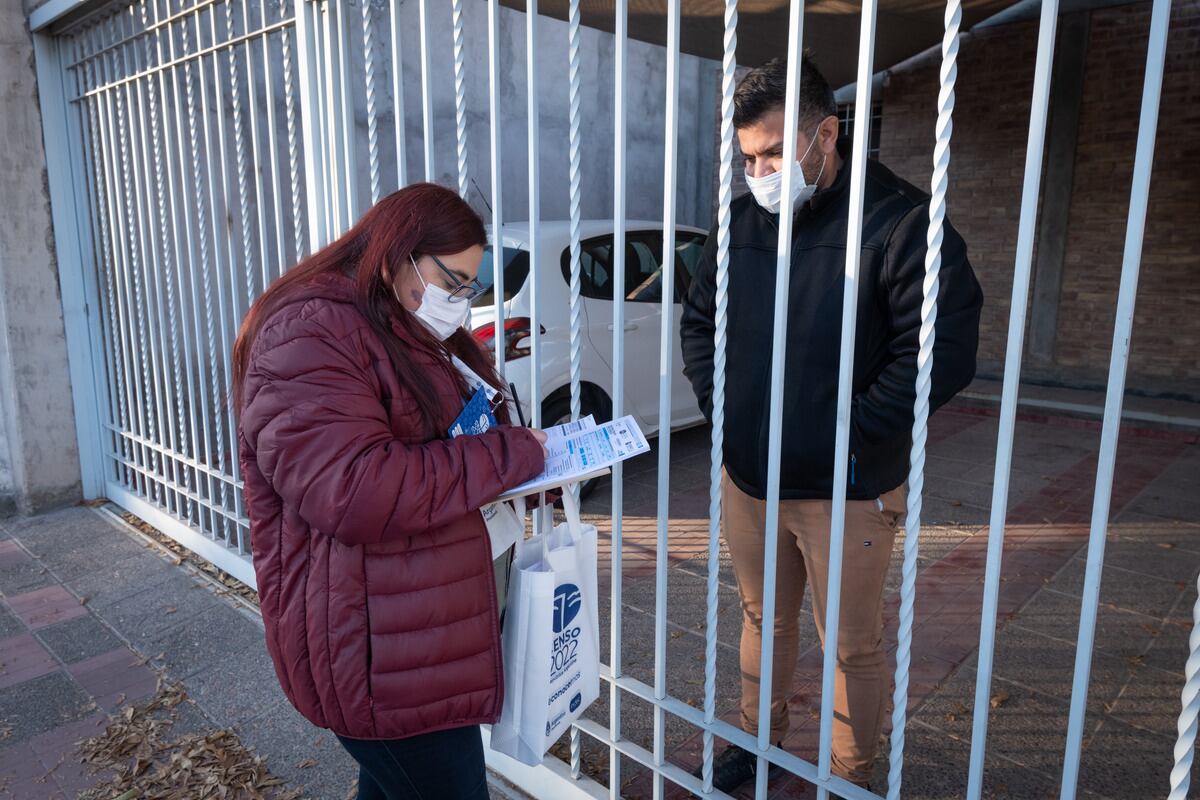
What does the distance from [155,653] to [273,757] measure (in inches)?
41.0

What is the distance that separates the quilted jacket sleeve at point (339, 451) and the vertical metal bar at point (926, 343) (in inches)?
32.8

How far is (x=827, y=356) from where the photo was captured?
2.12 metres

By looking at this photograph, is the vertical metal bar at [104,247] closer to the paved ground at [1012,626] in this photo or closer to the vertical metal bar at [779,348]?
the paved ground at [1012,626]

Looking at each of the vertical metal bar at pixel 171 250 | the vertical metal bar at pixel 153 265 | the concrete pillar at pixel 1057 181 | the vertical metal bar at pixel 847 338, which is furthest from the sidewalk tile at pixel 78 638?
the concrete pillar at pixel 1057 181

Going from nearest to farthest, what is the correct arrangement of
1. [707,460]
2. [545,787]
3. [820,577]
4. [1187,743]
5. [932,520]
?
1. [1187,743]
2. [820,577]
3. [545,787]
4. [932,520]
5. [707,460]

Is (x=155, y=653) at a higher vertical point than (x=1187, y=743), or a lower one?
lower

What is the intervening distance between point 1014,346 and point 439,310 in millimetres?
1128

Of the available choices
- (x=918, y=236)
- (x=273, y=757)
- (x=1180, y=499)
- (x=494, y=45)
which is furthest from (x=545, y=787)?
(x=1180, y=499)

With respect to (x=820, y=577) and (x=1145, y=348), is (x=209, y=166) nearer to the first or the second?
(x=820, y=577)

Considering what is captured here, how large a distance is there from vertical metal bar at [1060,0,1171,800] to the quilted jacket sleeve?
3.54 feet

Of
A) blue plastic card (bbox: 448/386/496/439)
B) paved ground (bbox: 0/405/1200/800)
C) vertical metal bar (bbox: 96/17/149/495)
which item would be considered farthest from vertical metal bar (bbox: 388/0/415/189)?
vertical metal bar (bbox: 96/17/149/495)

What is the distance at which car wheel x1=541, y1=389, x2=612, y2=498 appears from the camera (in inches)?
205

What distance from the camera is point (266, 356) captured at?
5.15 feet

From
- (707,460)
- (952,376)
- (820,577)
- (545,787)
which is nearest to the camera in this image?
(952,376)
